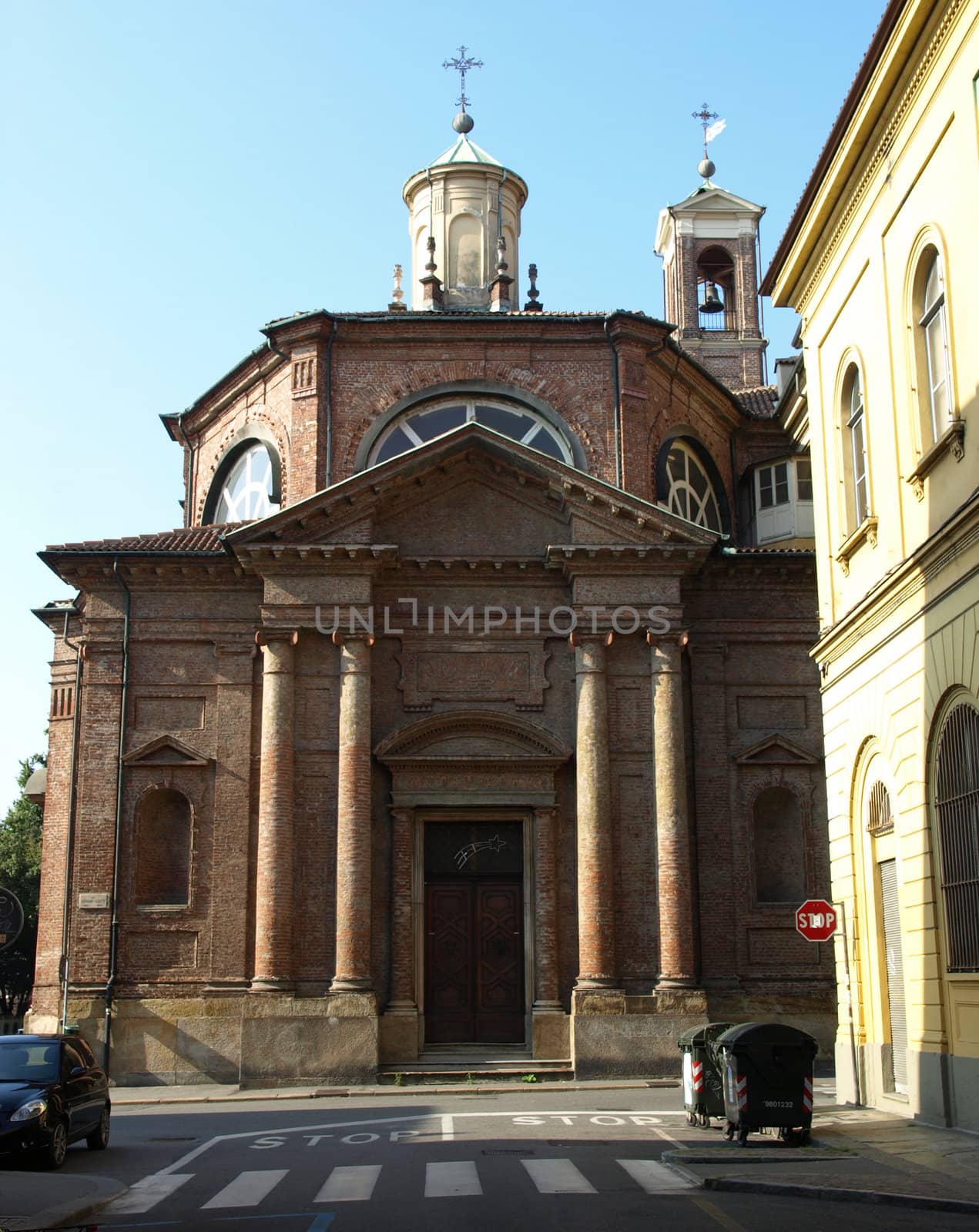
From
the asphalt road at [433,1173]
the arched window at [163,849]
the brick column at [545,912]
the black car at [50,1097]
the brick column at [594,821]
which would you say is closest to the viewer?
the asphalt road at [433,1173]


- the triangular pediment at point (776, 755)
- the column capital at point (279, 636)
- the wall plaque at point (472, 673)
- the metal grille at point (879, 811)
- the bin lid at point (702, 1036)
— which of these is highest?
the column capital at point (279, 636)

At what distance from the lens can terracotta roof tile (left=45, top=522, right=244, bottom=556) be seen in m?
28.1

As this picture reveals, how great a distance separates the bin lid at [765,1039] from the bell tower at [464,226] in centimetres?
2197

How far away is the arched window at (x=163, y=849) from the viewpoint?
2736cm

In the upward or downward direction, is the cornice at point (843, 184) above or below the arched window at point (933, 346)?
above

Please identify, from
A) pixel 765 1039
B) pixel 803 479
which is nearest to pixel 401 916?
pixel 765 1039

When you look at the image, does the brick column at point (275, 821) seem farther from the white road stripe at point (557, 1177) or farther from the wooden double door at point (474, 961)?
the white road stripe at point (557, 1177)

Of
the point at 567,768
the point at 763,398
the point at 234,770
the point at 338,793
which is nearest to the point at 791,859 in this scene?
the point at 567,768

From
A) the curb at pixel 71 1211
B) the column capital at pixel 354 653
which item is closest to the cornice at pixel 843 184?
the column capital at pixel 354 653

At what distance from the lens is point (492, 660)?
1091 inches

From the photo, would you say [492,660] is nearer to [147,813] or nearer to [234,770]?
[234,770]

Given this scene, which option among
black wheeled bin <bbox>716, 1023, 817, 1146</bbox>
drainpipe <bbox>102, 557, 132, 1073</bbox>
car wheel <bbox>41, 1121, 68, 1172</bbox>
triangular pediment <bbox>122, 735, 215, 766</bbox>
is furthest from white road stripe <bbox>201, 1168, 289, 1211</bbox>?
triangular pediment <bbox>122, 735, 215, 766</bbox>

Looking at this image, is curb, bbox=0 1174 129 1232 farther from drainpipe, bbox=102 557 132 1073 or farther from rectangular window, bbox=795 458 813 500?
rectangular window, bbox=795 458 813 500

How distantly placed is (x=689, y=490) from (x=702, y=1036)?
16456 mm
